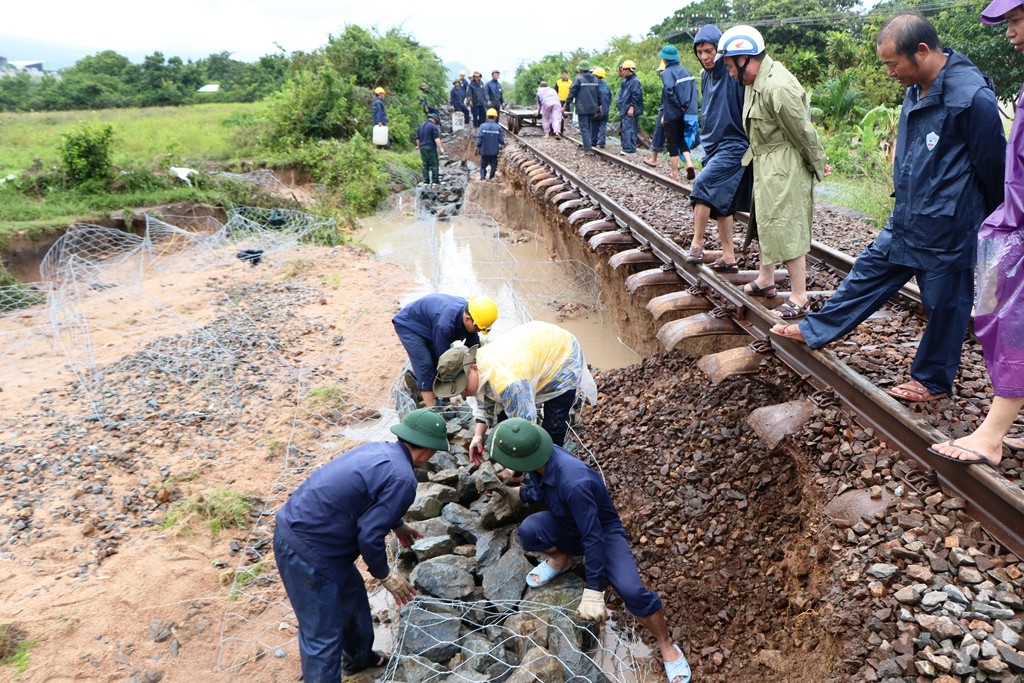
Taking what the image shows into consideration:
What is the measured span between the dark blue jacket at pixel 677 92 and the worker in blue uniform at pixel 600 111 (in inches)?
177

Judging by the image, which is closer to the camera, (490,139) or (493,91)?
(490,139)

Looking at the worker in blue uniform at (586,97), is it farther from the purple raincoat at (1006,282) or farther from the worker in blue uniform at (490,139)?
the purple raincoat at (1006,282)

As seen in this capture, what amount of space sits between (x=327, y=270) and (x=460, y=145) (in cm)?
1378

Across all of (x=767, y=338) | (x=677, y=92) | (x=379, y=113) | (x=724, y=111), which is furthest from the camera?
(x=379, y=113)

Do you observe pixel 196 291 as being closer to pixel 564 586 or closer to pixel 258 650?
pixel 258 650

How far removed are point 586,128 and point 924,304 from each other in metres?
11.1

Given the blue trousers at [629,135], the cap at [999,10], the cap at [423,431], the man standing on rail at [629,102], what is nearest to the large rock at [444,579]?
the cap at [423,431]

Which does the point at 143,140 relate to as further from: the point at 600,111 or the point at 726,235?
the point at 726,235

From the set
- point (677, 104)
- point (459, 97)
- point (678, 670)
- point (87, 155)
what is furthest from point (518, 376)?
point (459, 97)

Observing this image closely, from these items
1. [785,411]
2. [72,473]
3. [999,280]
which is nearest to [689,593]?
[785,411]

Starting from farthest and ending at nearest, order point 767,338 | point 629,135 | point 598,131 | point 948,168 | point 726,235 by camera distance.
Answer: point 598,131 < point 629,135 < point 726,235 < point 767,338 < point 948,168

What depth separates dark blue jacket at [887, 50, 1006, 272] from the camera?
290 cm

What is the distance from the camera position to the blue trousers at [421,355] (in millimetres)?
5039

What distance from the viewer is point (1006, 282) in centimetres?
257
